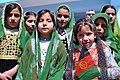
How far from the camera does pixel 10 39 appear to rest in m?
3.19

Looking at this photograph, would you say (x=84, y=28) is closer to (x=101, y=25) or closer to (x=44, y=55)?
(x=44, y=55)

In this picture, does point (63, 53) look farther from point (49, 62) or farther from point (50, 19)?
point (50, 19)

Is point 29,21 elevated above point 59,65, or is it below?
above

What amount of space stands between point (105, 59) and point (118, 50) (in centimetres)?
75

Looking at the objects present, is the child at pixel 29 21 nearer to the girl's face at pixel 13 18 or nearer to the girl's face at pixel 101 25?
the girl's face at pixel 13 18

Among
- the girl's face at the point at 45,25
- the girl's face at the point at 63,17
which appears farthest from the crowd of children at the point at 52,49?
the girl's face at the point at 63,17

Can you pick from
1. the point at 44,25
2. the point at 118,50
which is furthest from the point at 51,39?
the point at 118,50

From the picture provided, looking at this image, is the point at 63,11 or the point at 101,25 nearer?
the point at 101,25

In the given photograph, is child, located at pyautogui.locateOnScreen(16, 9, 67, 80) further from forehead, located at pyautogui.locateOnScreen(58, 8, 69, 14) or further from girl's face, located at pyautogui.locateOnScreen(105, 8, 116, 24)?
girl's face, located at pyautogui.locateOnScreen(105, 8, 116, 24)

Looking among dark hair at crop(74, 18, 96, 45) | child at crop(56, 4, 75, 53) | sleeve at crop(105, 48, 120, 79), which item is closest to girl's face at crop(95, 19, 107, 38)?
child at crop(56, 4, 75, 53)

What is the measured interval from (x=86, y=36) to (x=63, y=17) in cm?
92

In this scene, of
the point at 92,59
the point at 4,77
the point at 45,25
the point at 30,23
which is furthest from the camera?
the point at 30,23

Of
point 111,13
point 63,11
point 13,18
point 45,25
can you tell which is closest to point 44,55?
point 45,25

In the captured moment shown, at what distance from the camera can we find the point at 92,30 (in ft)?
8.83
